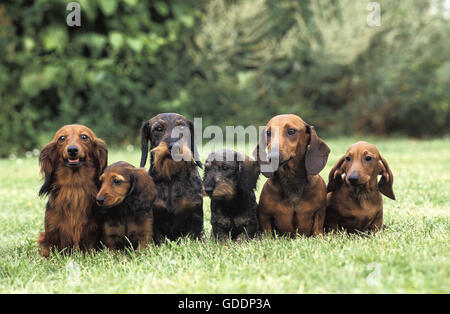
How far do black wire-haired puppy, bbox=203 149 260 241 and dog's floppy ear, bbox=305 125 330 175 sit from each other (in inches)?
16.6

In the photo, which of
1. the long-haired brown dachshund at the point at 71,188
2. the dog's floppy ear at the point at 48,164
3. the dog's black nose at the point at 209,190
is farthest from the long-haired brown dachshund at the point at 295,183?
the dog's floppy ear at the point at 48,164

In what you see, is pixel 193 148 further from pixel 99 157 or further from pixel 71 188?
pixel 71 188

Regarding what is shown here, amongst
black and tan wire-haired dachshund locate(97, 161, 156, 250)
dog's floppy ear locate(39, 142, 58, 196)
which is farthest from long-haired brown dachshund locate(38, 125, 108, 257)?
black and tan wire-haired dachshund locate(97, 161, 156, 250)

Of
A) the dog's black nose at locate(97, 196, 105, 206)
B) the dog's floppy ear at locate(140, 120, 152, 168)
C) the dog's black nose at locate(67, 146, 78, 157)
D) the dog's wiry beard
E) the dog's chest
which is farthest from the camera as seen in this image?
the dog's floppy ear at locate(140, 120, 152, 168)

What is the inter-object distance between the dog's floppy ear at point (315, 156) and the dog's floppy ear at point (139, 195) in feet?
4.05

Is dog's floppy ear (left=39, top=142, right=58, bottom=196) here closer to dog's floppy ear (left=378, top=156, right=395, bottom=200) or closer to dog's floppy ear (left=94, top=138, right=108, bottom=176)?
dog's floppy ear (left=94, top=138, right=108, bottom=176)

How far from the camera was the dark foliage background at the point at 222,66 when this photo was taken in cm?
1242

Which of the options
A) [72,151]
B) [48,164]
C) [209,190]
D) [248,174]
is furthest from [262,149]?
[48,164]

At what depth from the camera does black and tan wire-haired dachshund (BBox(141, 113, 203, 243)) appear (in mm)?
4039

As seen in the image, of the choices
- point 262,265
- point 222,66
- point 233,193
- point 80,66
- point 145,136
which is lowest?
point 262,265

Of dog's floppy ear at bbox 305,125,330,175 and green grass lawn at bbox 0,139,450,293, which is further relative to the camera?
dog's floppy ear at bbox 305,125,330,175

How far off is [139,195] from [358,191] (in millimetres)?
1742

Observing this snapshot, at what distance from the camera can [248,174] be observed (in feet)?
13.4

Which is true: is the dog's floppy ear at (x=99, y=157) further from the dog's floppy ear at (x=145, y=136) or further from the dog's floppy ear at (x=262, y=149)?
the dog's floppy ear at (x=262, y=149)
